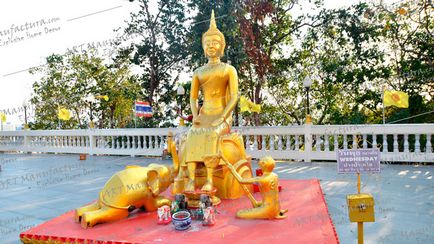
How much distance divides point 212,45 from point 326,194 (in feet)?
8.86

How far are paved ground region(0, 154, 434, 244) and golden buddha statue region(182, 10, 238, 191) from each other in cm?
167

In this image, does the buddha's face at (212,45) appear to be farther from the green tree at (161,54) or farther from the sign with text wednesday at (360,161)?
the green tree at (161,54)

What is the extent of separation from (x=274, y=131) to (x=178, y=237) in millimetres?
6029

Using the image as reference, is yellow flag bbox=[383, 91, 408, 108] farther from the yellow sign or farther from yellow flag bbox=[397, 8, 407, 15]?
the yellow sign

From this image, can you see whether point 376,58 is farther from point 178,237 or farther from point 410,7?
point 178,237

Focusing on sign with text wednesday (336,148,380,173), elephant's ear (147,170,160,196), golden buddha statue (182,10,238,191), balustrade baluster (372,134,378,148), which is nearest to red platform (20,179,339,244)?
elephant's ear (147,170,160,196)

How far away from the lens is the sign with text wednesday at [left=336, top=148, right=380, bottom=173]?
3.01 metres

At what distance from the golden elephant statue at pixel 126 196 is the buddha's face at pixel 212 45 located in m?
1.63

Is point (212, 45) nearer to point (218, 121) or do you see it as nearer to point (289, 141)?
point (218, 121)

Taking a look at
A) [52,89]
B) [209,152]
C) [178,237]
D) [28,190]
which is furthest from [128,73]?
[178,237]

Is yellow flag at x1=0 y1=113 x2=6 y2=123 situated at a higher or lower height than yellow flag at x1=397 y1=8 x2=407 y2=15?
lower

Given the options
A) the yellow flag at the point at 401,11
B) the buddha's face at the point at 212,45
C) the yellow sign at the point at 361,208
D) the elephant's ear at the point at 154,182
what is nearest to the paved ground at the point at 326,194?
the yellow sign at the point at 361,208

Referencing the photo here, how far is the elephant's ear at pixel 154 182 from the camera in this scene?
3.69 meters

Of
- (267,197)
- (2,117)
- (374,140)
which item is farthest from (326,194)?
(2,117)
